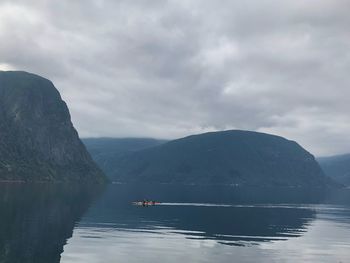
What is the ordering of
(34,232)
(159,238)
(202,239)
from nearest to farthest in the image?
1. (34,232)
2. (159,238)
3. (202,239)

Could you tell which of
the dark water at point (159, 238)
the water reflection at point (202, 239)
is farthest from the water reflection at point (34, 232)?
the water reflection at point (202, 239)

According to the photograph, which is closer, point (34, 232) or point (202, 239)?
point (34, 232)

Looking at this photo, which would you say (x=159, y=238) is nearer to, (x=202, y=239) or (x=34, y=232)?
(x=202, y=239)

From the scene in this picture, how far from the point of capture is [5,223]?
124 meters

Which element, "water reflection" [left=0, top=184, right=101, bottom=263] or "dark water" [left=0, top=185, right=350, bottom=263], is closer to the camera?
"water reflection" [left=0, top=184, right=101, bottom=263]

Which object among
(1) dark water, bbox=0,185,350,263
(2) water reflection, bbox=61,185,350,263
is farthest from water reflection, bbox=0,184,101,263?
(2) water reflection, bbox=61,185,350,263

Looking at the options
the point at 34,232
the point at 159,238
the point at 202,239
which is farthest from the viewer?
the point at 202,239

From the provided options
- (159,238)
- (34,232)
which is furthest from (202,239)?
(34,232)

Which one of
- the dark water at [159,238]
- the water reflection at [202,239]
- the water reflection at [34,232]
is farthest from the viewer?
the water reflection at [202,239]

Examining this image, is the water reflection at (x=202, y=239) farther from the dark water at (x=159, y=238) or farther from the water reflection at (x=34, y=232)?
the water reflection at (x=34, y=232)

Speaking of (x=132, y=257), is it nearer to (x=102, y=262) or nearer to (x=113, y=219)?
(x=102, y=262)

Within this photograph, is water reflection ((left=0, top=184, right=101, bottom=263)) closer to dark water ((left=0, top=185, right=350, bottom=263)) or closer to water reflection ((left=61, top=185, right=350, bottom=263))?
dark water ((left=0, top=185, right=350, bottom=263))

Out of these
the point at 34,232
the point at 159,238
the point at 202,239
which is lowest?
the point at 34,232

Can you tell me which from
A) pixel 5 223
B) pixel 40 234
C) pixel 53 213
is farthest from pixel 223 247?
pixel 53 213
